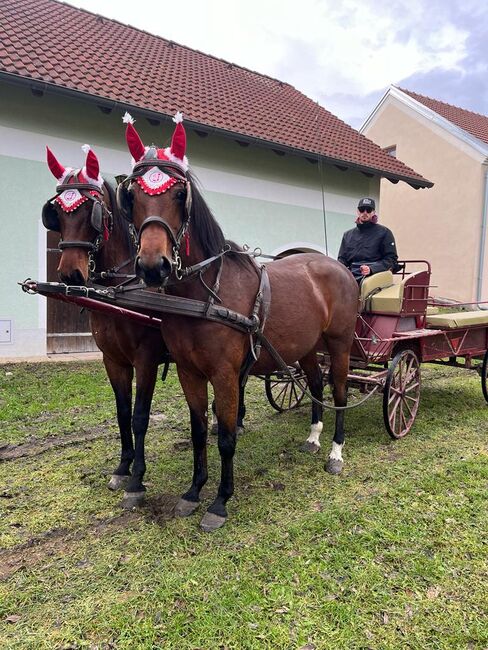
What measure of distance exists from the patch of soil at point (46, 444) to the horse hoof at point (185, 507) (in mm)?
1604

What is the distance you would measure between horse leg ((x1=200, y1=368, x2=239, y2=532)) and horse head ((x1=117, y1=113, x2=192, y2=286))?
2.43 ft

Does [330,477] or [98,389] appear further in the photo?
[98,389]

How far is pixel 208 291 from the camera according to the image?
2635 mm

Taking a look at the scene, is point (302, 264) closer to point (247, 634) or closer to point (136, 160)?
point (136, 160)

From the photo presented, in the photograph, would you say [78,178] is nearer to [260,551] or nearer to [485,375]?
[260,551]

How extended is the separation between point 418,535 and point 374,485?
2.18 feet

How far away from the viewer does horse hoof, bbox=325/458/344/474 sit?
11.5 ft

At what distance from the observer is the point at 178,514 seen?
2.84 metres

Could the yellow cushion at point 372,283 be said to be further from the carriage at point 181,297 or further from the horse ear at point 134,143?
the horse ear at point 134,143

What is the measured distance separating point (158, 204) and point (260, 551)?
1915 mm

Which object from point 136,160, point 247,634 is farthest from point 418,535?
point 136,160

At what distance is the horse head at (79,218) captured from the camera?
269 cm

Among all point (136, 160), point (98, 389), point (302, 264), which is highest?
point (136, 160)

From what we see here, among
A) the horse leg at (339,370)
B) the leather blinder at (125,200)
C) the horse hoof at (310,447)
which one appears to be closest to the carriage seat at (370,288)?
the horse leg at (339,370)
